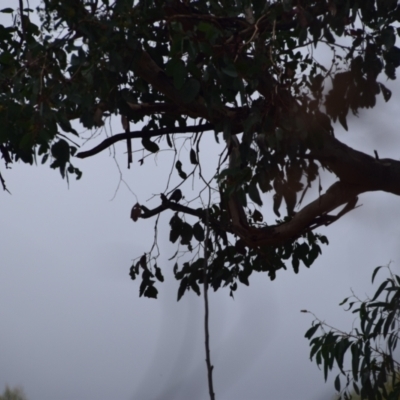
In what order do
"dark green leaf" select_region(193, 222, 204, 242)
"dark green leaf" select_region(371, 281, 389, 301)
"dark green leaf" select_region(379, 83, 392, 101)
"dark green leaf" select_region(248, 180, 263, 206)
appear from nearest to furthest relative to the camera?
"dark green leaf" select_region(248, 180, 263, 206)
"dark green leaf" select_region(379, 83, 392, 101)
"dark green leaf" select_region(371, 281, 389, 301)
"dark green leaf" select_region(193, 222, 204, 242)

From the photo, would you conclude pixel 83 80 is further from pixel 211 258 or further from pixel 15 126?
pixel 211 258

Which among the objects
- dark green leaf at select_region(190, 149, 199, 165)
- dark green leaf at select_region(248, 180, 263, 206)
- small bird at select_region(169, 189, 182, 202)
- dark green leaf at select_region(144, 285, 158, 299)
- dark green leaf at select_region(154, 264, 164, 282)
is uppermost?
dark green leaf at select_region(190, 149, 199, 165)

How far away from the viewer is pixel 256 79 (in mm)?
3107

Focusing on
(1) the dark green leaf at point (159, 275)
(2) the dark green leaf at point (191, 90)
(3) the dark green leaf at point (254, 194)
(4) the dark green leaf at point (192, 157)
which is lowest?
(3) the dark green leaf at point (254, 194)

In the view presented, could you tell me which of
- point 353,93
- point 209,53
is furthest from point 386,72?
point 209,53

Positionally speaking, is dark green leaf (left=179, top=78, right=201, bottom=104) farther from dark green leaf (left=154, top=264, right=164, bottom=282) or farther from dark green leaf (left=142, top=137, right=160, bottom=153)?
dark green leaf (left=154, top=264, right=164, bottom=282)

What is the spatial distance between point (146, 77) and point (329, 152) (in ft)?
3.09

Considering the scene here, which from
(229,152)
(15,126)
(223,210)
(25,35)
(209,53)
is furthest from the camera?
(223,210)

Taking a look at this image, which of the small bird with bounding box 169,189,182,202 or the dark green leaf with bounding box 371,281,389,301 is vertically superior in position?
the small bird with bounding box 169,189,182,202

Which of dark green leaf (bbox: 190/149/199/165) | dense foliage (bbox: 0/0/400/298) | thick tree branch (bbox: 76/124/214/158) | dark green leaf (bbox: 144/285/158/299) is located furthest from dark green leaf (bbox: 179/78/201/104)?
dark green leaf (bbox: 144/285/158/299)

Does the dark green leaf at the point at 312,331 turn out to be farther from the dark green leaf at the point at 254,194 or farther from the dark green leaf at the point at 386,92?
the dark green leaf at the point at 386,92

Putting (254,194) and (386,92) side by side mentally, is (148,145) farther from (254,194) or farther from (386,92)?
(386,92)

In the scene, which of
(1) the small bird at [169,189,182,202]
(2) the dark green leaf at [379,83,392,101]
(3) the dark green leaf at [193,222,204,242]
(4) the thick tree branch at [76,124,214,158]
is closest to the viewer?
(2) the dark green leaf at [379,83,392,101]

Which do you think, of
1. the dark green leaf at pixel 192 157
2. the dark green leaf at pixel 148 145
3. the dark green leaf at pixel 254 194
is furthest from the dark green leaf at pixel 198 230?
the dark green leaf at pixel 254 194
